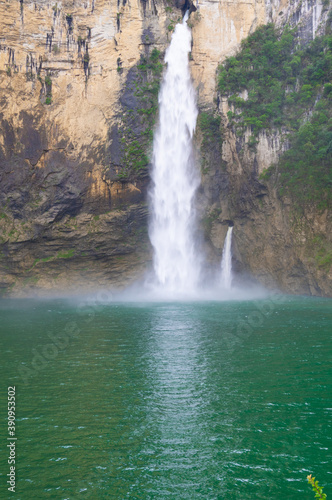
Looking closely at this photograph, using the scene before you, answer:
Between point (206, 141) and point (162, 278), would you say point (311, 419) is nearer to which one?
point (162, 278)

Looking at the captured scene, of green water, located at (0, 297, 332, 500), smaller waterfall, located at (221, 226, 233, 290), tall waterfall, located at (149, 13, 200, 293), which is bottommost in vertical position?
green water, located at (0, 297, 332, 500)

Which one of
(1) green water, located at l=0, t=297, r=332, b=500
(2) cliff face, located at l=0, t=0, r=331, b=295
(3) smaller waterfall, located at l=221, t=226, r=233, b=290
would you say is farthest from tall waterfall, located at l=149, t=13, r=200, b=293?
(1) green water, located at l=0, t=297, r=332, b=500

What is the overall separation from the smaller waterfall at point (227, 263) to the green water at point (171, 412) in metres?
17.0

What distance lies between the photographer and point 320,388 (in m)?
9.44

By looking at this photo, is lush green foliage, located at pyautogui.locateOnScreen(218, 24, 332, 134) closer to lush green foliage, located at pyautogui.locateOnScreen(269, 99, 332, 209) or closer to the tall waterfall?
lush green foliage, located at pyautogui.locateOnScreen(269, 99, 332, 209)

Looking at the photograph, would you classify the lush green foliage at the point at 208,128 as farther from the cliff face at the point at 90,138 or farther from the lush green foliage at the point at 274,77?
the lush green foliage at the point at 274,77

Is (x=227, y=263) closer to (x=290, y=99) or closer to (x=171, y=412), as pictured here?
(x=290, y=99)

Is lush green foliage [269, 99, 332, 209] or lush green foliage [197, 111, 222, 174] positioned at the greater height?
lush green foliage [197, 111, 222, 174]

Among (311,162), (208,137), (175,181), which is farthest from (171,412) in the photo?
(208,137)

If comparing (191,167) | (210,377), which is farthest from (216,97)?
(210,377)

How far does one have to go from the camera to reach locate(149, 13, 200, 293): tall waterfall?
109 feet

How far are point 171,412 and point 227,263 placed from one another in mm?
25391

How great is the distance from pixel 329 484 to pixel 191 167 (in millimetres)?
29602

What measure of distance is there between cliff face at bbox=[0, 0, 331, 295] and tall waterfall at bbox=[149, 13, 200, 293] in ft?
3.02
